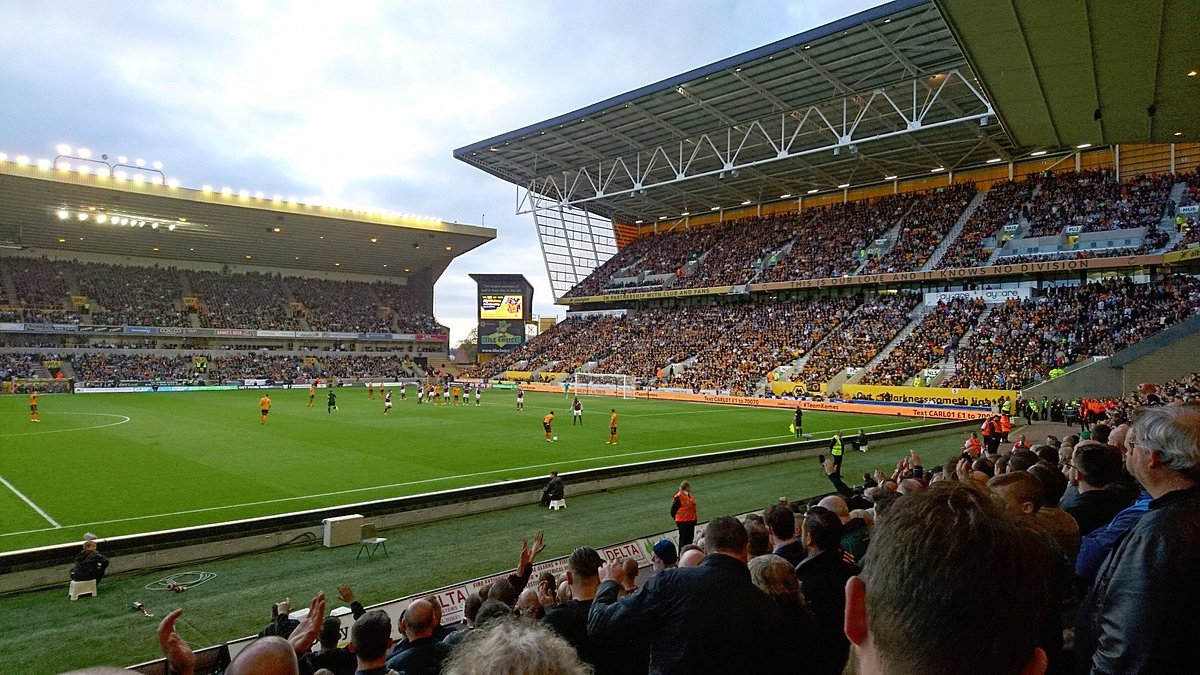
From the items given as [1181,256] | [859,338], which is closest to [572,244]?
[859,338]

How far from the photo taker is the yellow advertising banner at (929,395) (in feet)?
116

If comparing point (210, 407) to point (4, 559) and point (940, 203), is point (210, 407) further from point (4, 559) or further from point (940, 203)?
point (940, 203)

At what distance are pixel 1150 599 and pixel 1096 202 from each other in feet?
178

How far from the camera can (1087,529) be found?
5164 millimetres

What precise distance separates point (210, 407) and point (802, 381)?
1419 inches

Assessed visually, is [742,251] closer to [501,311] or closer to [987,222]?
[987,222]

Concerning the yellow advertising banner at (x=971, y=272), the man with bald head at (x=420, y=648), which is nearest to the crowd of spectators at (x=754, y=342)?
the yellow advertising banner at (x=971, y=272)

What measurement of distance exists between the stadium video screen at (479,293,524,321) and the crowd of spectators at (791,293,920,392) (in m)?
38.0

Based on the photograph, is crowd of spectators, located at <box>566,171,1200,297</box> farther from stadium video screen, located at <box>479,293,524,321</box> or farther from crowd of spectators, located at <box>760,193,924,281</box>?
stadium video screen, located at <box>479,293,524,321</box>

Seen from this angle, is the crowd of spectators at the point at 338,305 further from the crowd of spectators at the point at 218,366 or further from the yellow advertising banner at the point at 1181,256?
the yellow advertising banner at the point at 1181,256

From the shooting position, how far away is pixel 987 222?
49.7 m

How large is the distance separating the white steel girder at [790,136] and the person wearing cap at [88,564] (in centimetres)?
3581

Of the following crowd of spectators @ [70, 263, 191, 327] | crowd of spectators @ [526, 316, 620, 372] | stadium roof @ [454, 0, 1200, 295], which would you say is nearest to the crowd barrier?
stadium roof @ [454, 0, 1200, 295]

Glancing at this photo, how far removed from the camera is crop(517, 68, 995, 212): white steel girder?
39.6m
